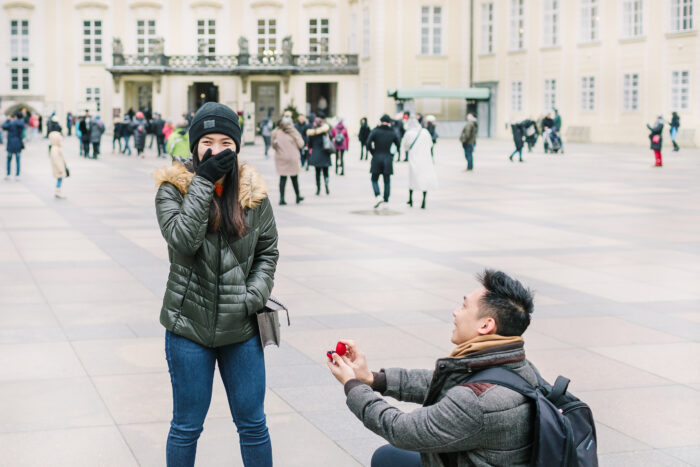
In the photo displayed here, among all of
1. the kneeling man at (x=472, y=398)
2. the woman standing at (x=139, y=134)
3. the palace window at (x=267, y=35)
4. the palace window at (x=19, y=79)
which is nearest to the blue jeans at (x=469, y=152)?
the woman standing at (x=139, y=134)

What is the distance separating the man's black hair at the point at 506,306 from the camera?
11.1 feet

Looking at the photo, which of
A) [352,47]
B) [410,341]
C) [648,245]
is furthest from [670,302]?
[352,47]

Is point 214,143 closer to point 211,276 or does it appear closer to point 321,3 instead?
point 211,276

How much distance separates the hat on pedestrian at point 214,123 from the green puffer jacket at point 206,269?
149mm

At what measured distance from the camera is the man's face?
3385mm

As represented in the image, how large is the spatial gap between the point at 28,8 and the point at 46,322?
58.6m

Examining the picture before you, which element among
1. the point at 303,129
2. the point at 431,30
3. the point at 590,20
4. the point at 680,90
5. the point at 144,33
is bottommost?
the point at 303,129

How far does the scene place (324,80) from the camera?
198 ft

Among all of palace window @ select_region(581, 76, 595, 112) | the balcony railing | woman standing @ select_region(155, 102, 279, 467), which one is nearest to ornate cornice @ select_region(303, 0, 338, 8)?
the balcony railing

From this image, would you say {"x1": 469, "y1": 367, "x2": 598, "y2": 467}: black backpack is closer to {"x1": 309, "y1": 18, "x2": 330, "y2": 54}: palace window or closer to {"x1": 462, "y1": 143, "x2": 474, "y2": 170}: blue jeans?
{"x1": 462, "y1": 143, "x2": 474, "y2": 170}: blue jeans

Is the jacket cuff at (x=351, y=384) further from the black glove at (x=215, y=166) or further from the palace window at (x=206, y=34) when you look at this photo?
the palace window at (x=206, y=34)

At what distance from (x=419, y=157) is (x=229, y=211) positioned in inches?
535

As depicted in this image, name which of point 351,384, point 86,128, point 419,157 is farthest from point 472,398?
point 86,128

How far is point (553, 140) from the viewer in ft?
126
